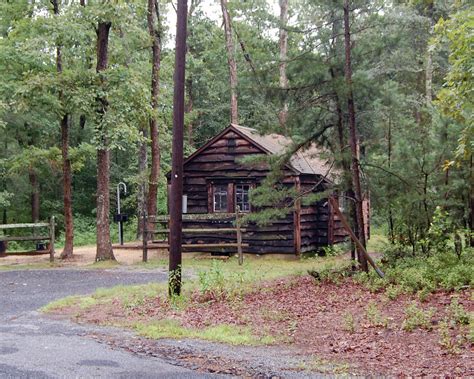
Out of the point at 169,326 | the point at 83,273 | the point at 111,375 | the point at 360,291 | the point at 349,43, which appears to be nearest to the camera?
the point at 111,375

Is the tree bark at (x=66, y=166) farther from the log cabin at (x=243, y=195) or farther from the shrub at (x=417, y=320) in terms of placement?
the shrub at (x=417, y=320)

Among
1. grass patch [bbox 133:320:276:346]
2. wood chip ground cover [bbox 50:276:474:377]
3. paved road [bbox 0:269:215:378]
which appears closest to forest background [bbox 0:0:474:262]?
wood chip ground cover [bbox 50:276:474:377]

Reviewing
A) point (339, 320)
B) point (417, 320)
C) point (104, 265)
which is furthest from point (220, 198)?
point (417, 320)

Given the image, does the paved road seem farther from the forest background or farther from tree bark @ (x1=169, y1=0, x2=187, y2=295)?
the forest background

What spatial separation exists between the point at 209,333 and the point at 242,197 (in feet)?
43.6

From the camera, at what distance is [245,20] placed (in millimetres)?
40375

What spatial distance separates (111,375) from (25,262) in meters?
16.7

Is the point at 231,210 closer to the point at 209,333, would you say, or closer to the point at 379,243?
the point at 379,243

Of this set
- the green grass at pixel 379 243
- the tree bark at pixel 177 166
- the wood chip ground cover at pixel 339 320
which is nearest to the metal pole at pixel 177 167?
the tree bark at pixel 177 166

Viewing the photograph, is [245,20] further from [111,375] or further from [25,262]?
[111,375]

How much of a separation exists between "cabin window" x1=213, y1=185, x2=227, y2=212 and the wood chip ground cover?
896 cm

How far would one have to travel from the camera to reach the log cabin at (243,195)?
69.9 ft

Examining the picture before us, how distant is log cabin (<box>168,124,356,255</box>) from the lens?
21297 mm

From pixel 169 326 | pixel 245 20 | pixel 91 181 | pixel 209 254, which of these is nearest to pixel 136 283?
pixel 169 326
